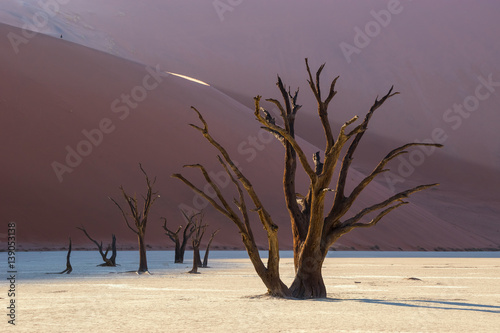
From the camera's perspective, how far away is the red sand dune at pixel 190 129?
4172cm

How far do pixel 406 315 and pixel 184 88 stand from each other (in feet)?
150

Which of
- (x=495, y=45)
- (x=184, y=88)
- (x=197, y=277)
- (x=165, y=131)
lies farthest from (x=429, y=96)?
(x=197, y=277)

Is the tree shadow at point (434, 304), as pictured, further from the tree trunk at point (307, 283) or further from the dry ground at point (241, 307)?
the tree trunk at point (307, 283)

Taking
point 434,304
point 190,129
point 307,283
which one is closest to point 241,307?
point 307,283

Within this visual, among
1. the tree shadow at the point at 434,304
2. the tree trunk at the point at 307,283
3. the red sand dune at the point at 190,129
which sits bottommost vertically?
the tree shadow at the point at 434,304

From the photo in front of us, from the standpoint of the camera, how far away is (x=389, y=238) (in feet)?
156

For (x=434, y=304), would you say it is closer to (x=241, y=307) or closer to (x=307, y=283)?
(x=307, y=283)

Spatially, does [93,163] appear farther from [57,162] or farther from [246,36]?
[246,36]

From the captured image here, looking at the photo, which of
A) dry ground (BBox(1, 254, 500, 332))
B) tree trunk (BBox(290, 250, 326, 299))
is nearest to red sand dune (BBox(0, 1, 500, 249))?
dry ground (BBox(1, 254, 500, 332))

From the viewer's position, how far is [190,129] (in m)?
49.4

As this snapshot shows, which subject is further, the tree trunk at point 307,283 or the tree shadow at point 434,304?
the tree trunk at point 307,283

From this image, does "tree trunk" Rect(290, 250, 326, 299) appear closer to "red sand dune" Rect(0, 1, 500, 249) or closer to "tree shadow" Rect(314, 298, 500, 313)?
→ "tree shadow" Rect(314, 298, 500, 313)

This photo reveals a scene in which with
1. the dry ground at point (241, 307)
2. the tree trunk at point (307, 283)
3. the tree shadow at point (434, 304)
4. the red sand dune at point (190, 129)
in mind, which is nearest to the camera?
the dry ground at point (241, 307)

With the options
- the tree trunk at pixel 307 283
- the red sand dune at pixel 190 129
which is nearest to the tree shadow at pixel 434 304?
the tree trunk at pixel 307 283
